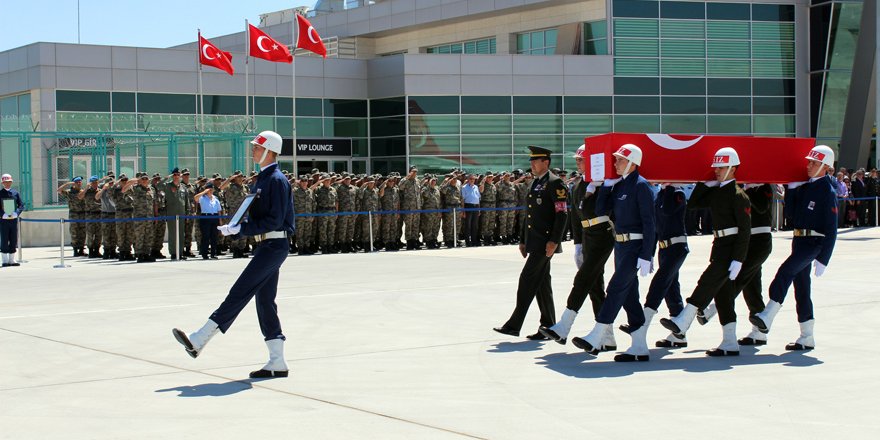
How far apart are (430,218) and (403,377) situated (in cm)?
1763

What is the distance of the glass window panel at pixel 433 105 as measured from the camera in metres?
44.5

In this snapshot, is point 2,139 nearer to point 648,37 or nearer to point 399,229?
point 399,229

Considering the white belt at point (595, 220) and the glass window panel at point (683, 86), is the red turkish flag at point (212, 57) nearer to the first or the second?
the glass window panel at point (683, 86)

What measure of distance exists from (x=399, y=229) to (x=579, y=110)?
68.9ft

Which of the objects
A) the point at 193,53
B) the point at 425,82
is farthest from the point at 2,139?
the point at 425,82

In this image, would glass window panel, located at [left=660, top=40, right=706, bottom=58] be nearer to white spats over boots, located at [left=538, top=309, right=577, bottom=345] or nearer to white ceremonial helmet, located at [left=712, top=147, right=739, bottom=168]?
white ceremonial helmet, located at [left=712, top=147, right=739, bottom=168]

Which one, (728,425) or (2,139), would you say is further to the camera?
(2,139)

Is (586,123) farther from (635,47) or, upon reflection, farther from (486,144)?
(486,144)

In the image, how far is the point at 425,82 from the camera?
44.3 m

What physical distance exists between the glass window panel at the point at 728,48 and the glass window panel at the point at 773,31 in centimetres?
69

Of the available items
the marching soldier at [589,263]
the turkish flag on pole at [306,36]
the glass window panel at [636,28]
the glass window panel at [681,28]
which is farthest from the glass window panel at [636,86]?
the marching soldier at [589,263]

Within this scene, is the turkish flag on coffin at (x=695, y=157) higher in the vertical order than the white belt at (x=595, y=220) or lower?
higher

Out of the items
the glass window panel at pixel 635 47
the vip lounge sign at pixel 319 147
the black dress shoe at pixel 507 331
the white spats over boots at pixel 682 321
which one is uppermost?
the glass window panel at pixel 635 47

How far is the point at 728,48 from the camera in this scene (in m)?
46.4
